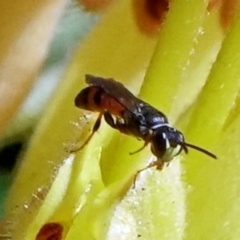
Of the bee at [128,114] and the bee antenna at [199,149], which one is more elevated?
the bee at [128,114]

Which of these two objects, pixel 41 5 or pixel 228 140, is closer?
pixel 228 140

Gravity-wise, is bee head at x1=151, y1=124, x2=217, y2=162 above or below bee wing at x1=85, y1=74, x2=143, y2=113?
below

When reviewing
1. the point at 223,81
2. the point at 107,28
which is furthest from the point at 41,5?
the point at 223,81

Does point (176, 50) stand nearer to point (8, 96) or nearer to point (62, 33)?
point (8, 96)

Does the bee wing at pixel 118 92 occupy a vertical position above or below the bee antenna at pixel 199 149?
above
